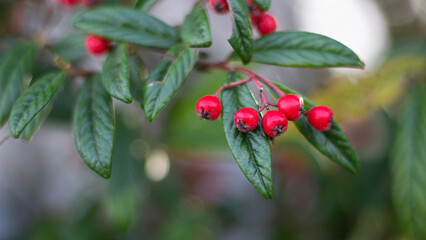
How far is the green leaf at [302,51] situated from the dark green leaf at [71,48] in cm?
65

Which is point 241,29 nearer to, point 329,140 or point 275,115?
point 275,115

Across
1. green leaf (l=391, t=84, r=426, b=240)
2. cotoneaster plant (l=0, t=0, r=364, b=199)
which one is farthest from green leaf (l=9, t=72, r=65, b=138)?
green leaf (l=391, t=84, r=426, b=240)

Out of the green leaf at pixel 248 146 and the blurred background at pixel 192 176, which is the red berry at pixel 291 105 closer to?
the green leaf at pixel 248 146

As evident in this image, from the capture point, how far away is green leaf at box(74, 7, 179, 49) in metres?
0.87

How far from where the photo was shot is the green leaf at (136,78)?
0.87 m

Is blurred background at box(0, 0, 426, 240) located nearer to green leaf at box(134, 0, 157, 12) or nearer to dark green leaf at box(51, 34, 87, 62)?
dark green leaf at box(51, 34, 87, 62)

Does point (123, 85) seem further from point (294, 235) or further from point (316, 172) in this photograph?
point (294, 235)

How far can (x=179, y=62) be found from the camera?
743 millimetres

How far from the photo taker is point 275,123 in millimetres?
663

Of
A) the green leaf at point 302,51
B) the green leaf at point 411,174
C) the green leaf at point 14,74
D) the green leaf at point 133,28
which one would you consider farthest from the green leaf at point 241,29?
the green leaf at point 411,174

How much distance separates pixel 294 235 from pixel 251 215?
1.46 ft

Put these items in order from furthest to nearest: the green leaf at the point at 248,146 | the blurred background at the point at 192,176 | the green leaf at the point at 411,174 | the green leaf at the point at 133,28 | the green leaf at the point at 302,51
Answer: the blurred background at the point at 192,176 → the green leaf at the point at 411,174 → the green leaf at the point at 133,28 → the green leaf at the point at 302,51 → the green leaf at the point at 248,146

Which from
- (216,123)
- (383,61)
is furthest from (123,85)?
(383,61)

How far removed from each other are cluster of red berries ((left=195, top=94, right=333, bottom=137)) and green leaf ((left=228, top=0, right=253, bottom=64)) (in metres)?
0.11
